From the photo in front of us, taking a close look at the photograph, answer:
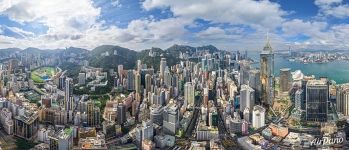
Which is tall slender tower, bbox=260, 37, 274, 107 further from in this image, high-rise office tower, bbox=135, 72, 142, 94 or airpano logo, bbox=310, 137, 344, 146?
high-rise office tower, bbox=135, 72, 142, 94

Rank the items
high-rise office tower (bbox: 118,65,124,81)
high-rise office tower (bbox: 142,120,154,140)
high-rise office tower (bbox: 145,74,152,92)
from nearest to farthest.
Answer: high-rise office tower (bbox: 142,120,154,140)
high-rise office tower (bbox: 118,65,124,81)
high-rise office tower (bbox: 145,74,152,92)

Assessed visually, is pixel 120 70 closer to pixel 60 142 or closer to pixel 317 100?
pixel 60 142

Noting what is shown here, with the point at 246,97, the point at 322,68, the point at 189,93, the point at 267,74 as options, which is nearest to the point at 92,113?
the point at 189,93

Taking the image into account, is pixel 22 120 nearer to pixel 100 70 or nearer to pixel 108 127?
pixel 108 127

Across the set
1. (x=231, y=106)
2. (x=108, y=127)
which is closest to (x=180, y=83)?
(x=231, y=106)

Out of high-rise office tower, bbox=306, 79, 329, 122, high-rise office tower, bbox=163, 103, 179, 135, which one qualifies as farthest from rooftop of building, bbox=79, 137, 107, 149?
high-rise office tower, bbox=306, 79, 329, 122

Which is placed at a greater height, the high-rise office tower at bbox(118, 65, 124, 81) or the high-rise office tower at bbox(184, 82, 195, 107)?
the high-rise office tower at bbox(118, 65, 124, 81)

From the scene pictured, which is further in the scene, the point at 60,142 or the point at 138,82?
the point at 138,82
